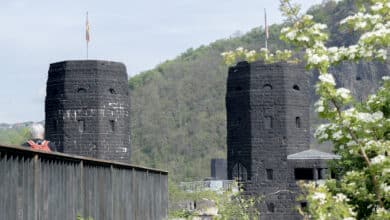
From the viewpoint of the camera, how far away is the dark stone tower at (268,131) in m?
39.0

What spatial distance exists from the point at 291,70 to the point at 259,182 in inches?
183

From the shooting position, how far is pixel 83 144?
124 ft

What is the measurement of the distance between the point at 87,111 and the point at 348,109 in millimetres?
29637

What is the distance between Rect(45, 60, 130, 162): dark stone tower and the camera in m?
37.9

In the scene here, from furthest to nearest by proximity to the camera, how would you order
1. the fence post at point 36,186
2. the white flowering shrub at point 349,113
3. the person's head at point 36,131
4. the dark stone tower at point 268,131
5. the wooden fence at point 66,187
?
1. the dark stone tower at point 268,131
2. the person's head at point 36,131
3. the fence post at point 36,186
4. the wooden fence at point 66,187
5. the white flowering shrub at point 349,113

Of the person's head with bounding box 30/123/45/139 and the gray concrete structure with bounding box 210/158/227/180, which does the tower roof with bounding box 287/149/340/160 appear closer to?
the person's head with bounding box 30/123/45/139

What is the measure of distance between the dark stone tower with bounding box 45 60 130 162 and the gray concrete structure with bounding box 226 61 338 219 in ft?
15.7

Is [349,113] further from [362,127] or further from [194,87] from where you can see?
[194,87]

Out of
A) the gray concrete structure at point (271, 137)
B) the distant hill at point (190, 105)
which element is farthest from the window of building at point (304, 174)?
the distant hill at point (190, 105)

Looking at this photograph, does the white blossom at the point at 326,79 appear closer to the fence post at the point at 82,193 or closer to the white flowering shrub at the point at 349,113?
the white flowering shrub at the point at 349,113

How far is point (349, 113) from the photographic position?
8.70 m

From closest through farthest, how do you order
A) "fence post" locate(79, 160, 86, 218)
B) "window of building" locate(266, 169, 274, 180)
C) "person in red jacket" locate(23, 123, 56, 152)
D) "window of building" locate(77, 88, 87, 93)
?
"person in red jacket" locate(23, 123, 56, 152) → "fence post" locate(79, 160, 86, 218) → "window of building" locate(77, 88, 87, 93) → "window of building" locate(266, 169, 274, 180)

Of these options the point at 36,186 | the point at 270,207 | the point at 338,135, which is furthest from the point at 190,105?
the point at 338,135

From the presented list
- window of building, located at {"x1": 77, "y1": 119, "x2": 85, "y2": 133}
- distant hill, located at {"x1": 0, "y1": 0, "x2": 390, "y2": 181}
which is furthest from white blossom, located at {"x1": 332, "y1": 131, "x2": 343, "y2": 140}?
distant hill, located at {"x1": 0, "y1": 0, "x2": 390, "y2": 181}
